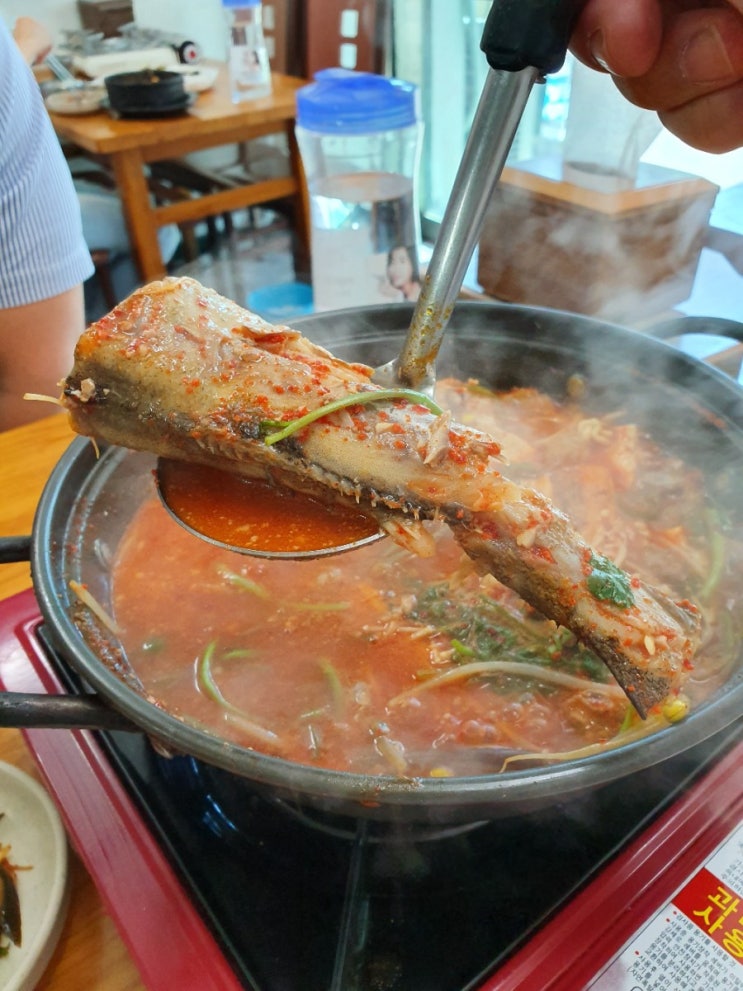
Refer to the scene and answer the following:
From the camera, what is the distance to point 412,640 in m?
1.27

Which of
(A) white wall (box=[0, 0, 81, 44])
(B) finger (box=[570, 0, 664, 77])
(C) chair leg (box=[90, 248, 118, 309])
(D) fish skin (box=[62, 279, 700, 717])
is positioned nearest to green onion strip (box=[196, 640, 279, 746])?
(D) fish skin (box=[62, 279, 700, 717])

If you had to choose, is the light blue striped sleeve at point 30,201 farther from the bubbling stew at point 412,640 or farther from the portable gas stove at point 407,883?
the portable gas stove at point 407,883

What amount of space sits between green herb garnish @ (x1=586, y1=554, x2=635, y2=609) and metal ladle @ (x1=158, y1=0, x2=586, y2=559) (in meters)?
0.30

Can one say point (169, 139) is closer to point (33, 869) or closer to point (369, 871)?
point (33, 869)

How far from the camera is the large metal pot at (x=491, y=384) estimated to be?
2.68 ft

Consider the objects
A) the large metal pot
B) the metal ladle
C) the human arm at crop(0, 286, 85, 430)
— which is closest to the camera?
the large metal pot

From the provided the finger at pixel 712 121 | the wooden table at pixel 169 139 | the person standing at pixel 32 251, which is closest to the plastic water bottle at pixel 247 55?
the wooden table at pixel 169 139

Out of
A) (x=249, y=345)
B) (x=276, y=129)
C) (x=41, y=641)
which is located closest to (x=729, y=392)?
(x=249, y=345)

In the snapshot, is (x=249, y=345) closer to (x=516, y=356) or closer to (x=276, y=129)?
(x=516, y=356)

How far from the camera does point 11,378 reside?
2531mm

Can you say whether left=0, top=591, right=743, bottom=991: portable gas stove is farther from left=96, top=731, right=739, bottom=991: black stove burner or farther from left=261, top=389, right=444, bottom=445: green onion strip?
left=261, top=389, right=444, bottom=445: green onion strip

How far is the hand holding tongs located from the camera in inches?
36.1

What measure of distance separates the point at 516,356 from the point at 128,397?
1004 mm

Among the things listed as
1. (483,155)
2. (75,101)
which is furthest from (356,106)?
(75,101)
